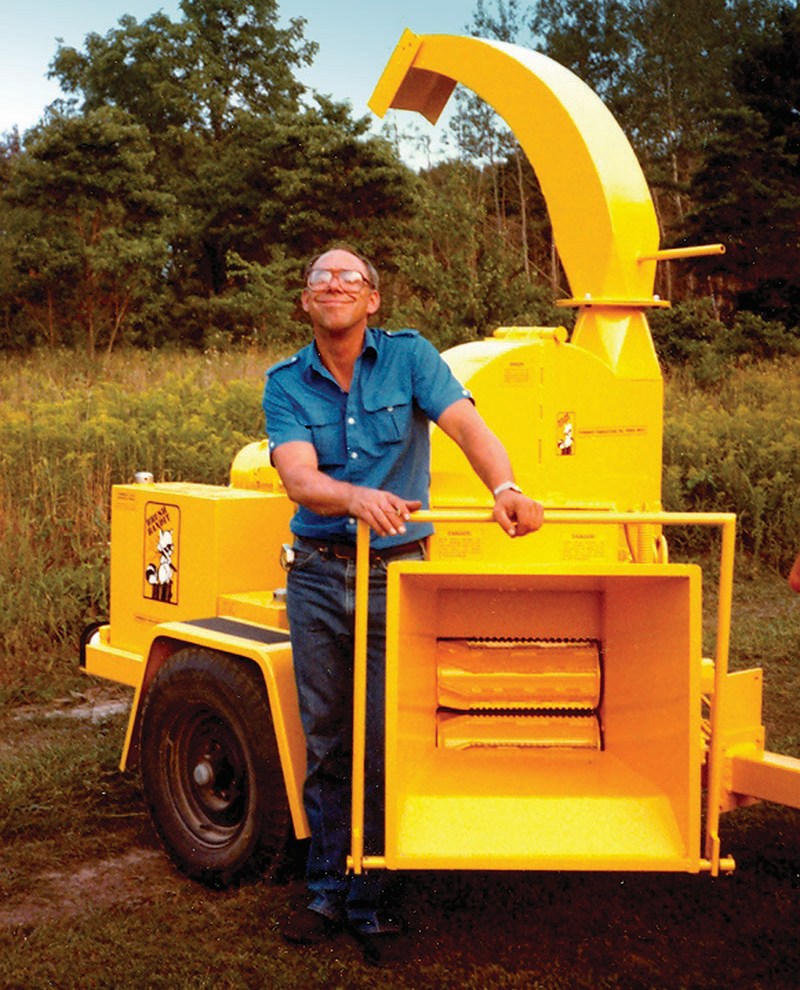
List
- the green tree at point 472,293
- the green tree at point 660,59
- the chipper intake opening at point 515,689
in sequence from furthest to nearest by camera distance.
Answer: the green tree at point 660,59 < the green tree at point 472,293 < the chipper intake opening at point 515,689

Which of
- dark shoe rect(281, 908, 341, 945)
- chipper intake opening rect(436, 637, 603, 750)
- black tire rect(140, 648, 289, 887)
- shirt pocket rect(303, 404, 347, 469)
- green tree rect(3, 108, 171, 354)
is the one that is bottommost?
dark shoe rect(281, 908, 341, 945)

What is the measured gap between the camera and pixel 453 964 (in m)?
3.72

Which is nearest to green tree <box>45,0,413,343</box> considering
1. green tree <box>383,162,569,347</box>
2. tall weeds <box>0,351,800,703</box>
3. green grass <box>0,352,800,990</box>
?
green tree <box>383,162,569,347</box>

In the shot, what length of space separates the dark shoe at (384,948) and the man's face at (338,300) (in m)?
1.78

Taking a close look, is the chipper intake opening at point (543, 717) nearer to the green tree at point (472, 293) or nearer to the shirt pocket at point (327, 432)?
the shirt pocket at point (327, 432)

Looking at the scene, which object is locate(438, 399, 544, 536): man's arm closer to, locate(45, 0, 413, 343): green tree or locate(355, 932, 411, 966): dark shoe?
locate(355, 932, 411, 966): dark shoe

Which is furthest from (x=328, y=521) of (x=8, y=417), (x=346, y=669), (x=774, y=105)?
(x=774, y=105)

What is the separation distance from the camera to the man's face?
147 inches

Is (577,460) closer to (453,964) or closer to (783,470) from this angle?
(453,964)

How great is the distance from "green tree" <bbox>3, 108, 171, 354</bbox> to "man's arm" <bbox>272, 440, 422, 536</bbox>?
987 inches

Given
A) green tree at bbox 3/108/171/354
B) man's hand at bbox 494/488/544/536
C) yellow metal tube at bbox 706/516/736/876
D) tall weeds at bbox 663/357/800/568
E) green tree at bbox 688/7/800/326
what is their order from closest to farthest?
yellow metal tube at bbox 706/516/736/876 → man's hand at bbox 494/488/544/536 → tall weeds at bbox 663/357/800/568 → green tree at bbox 688/7/800/326 → green tree at bbox 3/108/171/354

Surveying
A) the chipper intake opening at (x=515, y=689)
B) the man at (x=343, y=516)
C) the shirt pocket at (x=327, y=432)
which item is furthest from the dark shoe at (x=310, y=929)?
the shirt pocket at (x=327, y=432)

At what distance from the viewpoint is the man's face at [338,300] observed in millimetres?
3746

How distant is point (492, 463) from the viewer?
3568 millimetres
